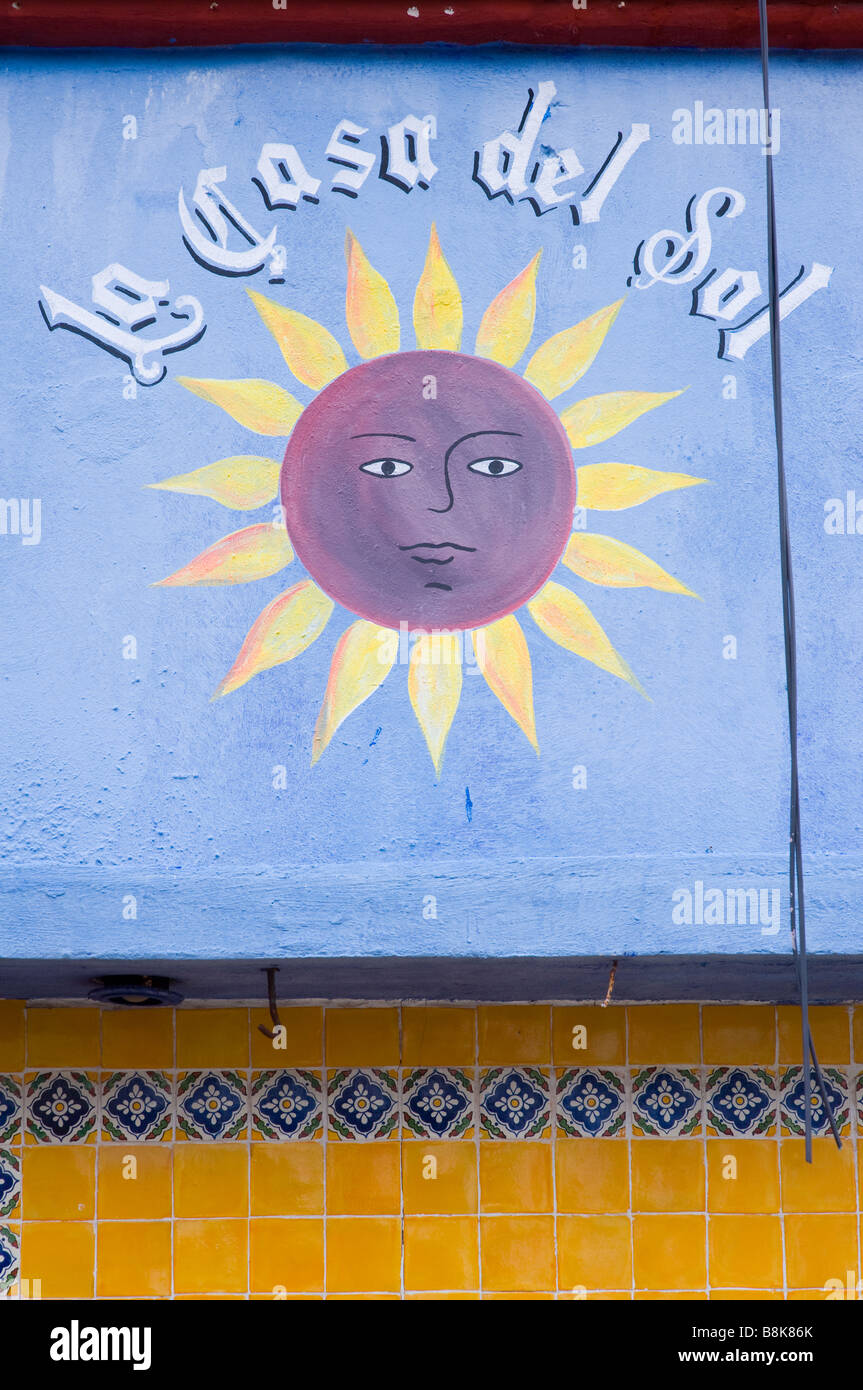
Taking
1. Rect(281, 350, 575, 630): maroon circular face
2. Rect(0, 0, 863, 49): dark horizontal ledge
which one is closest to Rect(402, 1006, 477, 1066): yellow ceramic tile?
Rect(281, 350, 575, 630): maroon circular face

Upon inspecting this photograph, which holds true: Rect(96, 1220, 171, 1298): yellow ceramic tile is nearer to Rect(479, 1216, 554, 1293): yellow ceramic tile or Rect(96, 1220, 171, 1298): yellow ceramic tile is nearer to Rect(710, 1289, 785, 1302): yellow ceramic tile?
Rect(479, 1216, 554, 1293): yellow ceramic tile

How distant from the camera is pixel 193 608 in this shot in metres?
4.37

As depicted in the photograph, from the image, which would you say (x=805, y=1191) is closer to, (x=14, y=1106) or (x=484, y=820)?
(x=484, y=820)

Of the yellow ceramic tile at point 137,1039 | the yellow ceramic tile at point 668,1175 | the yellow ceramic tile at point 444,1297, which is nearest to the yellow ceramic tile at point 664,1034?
the yellow ceramic tile at point 668,1175

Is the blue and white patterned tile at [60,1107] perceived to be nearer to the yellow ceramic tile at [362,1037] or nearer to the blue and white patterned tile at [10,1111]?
the blue and white patterned tile at [10,1111]

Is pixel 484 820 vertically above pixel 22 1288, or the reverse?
pixel 484 820

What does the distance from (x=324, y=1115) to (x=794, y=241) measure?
3.25 meters

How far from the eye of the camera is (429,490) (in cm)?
446

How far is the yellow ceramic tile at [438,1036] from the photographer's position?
5.04m

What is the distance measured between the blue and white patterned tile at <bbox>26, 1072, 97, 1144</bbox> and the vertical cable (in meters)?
2.37

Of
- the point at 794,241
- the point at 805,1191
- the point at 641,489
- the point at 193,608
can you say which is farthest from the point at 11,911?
the point at 794,241

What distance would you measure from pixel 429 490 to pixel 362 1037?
6.30ft

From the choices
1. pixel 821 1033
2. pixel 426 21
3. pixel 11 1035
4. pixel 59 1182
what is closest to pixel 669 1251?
pixel 821 1033

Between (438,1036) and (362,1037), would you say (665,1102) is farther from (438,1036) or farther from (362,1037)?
(362,1037)
